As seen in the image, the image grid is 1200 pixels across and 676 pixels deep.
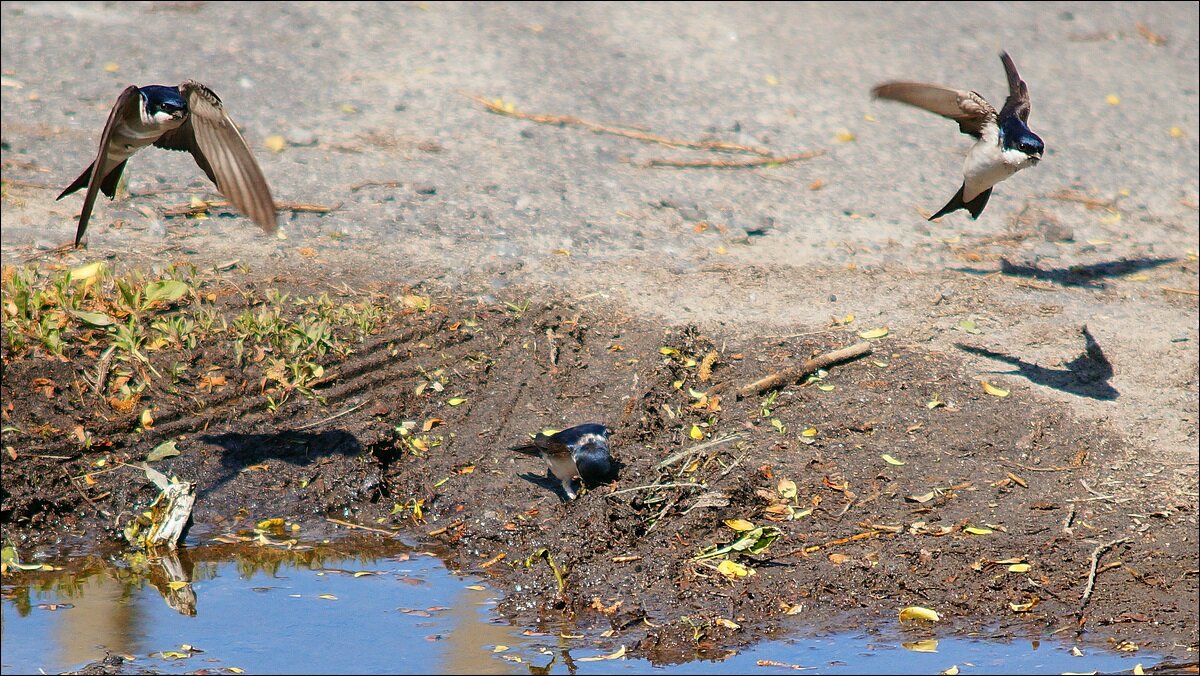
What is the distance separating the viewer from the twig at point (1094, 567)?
4098 mm

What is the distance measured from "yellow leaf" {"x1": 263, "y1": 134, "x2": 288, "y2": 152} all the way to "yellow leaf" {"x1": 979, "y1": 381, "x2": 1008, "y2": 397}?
4.59 meters

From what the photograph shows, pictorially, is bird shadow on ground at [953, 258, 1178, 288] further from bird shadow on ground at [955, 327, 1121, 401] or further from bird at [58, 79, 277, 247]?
bird at [58, 79, 277, 247]

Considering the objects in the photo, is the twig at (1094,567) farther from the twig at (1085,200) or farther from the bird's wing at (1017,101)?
the twig at (1085,200)

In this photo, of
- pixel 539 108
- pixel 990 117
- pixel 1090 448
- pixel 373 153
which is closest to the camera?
pixel 1090 448

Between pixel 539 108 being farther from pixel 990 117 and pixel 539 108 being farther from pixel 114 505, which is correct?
pixel 114 505

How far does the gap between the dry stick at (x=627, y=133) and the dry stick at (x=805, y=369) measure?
9.37ft

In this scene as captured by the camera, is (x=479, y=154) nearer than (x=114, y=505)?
No

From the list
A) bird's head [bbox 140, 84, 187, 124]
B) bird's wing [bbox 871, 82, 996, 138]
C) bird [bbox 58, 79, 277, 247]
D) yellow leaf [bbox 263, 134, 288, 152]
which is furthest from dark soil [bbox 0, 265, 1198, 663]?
yellow leaf [bbox 263, 134, 288, 152]

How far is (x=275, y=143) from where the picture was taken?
24.9ft

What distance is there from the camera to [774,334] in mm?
5660

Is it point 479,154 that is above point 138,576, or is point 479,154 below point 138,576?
above

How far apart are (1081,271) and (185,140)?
15.9 ft

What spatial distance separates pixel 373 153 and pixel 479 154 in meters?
0.68

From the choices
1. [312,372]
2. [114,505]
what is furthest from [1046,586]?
[114,505]
